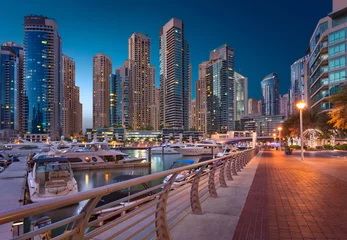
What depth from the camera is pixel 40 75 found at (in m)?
169

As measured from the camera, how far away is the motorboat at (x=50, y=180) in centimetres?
1634

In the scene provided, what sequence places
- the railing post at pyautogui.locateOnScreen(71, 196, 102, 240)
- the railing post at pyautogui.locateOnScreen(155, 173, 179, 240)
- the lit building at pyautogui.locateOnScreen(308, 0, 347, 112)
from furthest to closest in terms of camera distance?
the lit building at pyautogui.locateOnScreen(308, 0, 347, 112), the railing post at pyautogui.locateOnScreen(155, 173, 179, 240), the railing post at pyautogui.locateOnScreen(71, 196, 102, 240)

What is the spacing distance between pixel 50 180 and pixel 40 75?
176m

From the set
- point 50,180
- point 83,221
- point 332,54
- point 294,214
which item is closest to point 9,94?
point 50,180

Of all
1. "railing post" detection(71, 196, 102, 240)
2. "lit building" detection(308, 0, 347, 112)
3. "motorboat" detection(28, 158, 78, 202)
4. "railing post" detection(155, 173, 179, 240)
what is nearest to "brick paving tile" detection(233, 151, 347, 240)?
"railing post" detection(155, 173, 179, 240)

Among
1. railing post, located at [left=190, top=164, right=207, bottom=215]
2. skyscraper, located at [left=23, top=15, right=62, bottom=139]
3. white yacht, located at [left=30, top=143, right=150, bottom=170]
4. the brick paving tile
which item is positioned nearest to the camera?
the brick paving tile

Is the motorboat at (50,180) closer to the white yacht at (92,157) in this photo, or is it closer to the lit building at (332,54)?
the white yacht at (92,157)

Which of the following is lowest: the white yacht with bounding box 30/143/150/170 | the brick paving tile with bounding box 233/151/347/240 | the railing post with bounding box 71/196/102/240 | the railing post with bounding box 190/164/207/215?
the white yacht with bounding box 30/143/150/170

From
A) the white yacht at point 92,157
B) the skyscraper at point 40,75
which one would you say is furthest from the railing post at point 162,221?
the skyscraper at point 40,75

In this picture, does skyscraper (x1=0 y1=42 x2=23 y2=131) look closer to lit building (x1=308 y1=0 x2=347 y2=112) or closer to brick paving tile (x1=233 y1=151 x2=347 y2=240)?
lit building (x1=308 y1=0 x2=347 y2=112)

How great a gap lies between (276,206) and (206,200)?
1868 mm

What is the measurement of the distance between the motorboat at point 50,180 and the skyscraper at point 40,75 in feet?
549

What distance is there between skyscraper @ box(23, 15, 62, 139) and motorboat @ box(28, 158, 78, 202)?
16746cm

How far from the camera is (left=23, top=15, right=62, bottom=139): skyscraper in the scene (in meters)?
166
